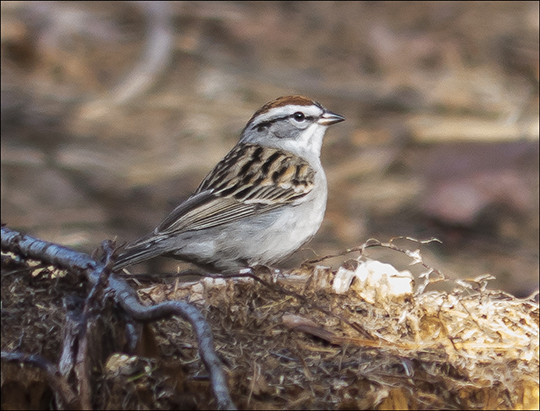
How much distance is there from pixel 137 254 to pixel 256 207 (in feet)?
2.55

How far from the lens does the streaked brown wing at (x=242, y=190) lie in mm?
4324

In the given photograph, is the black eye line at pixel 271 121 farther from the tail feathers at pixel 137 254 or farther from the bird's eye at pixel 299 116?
the tail feathers at pixel 137 254

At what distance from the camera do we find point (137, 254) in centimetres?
401

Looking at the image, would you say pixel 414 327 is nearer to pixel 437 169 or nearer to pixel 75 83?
pixel 437 169

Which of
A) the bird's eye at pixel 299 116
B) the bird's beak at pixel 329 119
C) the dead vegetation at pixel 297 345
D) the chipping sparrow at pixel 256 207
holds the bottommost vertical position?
the dead vegetation at pixel 297 345

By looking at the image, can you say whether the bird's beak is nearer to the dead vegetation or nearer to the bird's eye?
the bird's eye

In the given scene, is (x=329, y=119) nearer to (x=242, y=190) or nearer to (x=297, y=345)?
(x=242, y=190)

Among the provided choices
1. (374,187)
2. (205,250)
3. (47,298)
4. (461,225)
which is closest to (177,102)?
(374,187)

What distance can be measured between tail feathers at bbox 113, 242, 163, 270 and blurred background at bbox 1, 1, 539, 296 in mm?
2520

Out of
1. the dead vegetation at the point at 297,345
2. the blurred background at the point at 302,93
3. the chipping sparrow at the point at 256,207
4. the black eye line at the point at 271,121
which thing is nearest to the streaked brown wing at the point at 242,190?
the chipping sparrow at the point at 256,207

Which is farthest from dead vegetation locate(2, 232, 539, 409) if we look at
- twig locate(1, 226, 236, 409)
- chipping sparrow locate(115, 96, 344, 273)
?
chipping sparrow locate(115, 96, 344, 273)

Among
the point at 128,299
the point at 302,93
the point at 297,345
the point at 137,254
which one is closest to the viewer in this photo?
the point at 128,299

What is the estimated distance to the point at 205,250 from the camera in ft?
14.2

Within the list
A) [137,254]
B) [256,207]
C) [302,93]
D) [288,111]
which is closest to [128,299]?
[137,254]
